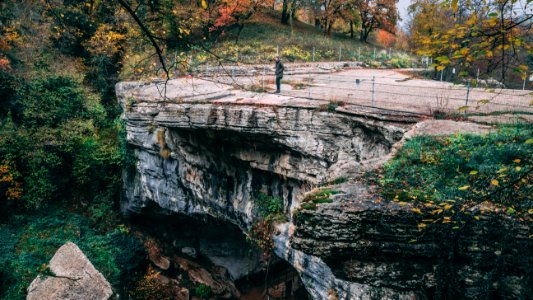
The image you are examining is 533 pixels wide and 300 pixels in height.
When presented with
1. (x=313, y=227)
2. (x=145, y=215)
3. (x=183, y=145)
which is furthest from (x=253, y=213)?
(x=145, y=215)

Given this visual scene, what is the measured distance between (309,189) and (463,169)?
4.94 meters

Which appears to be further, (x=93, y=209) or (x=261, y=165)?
(x=93, y=209)

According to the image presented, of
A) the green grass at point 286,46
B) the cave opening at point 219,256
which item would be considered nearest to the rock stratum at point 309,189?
the cave opening at point 219,256

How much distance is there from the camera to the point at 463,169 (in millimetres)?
6816

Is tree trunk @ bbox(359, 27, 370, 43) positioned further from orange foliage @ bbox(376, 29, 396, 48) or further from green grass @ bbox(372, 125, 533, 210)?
green grass @ bbox(372, 125, 533, 210)

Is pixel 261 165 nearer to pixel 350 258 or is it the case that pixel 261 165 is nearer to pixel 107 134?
pixel 350 258

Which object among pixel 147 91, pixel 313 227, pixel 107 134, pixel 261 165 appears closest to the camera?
pixel 313 227

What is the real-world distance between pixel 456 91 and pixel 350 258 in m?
9.40

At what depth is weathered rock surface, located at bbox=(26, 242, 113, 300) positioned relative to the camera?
12.0 metres

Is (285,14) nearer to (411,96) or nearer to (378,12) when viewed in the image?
(378,12)

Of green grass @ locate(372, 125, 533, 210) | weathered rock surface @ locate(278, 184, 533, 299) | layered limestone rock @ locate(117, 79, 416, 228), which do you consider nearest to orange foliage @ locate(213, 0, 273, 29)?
layered limestone rock @ locate(117, 79, 416, 228)

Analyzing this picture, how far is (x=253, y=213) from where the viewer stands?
12.4m

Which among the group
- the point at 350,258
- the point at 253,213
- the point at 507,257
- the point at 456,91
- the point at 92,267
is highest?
the point at 456,91

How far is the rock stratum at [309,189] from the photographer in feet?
19.6
